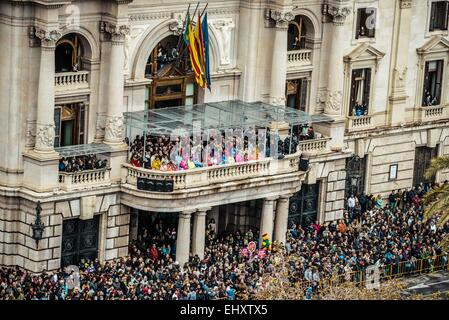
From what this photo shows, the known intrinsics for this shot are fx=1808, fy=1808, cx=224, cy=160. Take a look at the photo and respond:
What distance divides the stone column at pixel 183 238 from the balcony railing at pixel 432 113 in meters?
24.6

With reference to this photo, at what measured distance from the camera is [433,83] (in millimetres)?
127188

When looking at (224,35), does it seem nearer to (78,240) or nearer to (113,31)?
(113,31)

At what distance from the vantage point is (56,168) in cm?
10406

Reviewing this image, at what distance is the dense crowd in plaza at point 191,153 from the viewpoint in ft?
352

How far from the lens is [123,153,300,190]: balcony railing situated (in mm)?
106500

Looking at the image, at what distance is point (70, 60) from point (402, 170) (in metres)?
29.7

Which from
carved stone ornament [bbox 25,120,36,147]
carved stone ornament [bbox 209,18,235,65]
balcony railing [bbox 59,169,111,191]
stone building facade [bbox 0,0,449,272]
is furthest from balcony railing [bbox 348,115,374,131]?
carved stone ornament [bbox 25,120,36,147]

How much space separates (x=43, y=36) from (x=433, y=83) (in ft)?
116

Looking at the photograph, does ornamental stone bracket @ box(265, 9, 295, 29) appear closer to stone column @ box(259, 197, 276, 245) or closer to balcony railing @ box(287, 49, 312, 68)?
balcony railing @ box(287, 49, 312, 68)

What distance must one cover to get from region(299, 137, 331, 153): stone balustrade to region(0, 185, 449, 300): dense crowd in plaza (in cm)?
489
